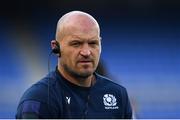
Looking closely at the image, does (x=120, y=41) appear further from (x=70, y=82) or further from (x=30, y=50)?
(x=70, y=82)

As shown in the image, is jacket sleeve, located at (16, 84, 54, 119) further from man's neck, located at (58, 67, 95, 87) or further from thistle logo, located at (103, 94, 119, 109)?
thistle logo, located at (103, 94, 119, 109)

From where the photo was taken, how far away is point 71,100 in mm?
2328

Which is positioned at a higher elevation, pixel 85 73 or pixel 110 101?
pixel 85 73

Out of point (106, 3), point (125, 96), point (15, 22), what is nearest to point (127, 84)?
point (106, 3)

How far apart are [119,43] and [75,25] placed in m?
5.83

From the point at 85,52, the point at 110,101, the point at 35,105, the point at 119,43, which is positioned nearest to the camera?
the point at 35,105

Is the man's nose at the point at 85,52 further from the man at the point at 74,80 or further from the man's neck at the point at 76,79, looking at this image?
the man's neck at the point at 76,79

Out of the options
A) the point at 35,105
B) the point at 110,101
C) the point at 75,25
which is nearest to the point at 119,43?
the point at 110,101

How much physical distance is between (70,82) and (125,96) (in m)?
0.32

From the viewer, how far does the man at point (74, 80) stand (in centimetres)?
226

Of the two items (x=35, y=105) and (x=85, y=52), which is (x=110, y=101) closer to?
(x=85, y=52)

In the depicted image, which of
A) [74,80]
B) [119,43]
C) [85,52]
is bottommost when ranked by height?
[74,80]

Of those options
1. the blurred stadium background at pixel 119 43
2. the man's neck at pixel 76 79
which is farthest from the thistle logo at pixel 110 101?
the blurred stadium background at pixel 119 43

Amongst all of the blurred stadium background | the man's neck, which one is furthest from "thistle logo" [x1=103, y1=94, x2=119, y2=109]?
the blurred stadium background
